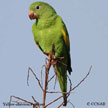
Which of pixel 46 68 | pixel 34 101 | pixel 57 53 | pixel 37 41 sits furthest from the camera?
pixel 37 41

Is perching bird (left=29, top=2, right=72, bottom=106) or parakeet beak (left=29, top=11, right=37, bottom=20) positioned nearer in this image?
perching bird (left=29, top=2, right=72, bottom=106)

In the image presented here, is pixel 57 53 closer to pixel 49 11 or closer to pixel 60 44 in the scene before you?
pixel 60 44

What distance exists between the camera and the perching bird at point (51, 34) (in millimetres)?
A: 4895

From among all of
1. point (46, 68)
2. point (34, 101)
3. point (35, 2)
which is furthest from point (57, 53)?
point (34, 101)

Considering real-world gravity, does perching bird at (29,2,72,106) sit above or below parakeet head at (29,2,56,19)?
below

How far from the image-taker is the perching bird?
4.89m

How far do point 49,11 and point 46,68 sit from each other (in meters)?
3.22

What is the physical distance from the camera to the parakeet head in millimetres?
5340

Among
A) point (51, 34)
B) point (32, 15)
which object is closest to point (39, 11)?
point (32, 15)

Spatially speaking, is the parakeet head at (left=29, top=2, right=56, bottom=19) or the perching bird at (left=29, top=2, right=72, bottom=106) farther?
the parakeet head at (left=29, top=2, right=56, bottom=19)

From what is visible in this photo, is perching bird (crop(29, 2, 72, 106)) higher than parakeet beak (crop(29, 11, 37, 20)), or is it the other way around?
parakeet beak (crop(29, 11, 37, 20))

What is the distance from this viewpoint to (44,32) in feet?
16.4

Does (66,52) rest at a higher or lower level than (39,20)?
lower

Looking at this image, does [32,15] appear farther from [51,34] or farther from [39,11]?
[51,34]
